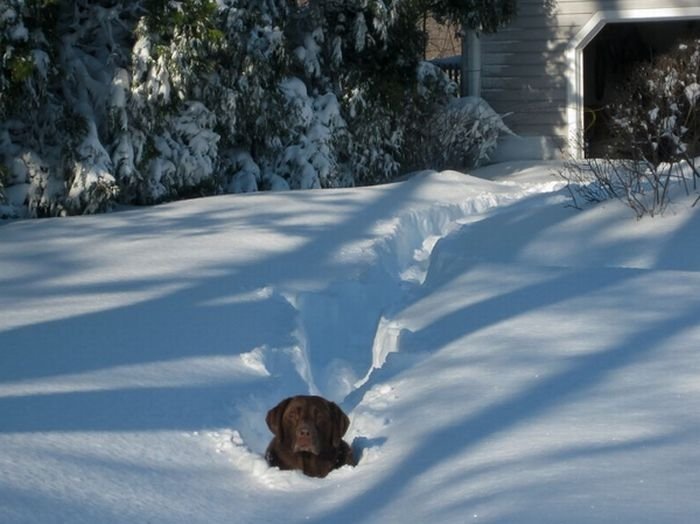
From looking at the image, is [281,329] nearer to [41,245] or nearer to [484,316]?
[484,316]

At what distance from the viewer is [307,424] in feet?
17.9

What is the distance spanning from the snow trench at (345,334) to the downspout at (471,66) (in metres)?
7.31

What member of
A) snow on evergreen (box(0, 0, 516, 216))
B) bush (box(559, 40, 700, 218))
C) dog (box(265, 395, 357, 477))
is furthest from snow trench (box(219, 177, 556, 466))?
snow on evergreen (box(0, 0, 516, 216))

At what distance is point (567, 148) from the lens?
1964 centimetres

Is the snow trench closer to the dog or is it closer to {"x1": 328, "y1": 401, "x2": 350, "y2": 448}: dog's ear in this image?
the dog

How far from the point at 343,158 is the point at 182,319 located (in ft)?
32.4

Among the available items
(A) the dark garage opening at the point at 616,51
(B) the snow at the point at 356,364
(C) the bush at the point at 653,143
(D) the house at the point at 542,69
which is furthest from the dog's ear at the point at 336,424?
(A) the dark garage opening at the point at 616,51

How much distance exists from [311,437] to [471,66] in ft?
50.6

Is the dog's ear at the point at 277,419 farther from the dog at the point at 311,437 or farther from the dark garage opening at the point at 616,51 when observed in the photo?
the dark garage opening at the point at 616,51

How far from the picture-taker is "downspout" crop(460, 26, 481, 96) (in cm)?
2002

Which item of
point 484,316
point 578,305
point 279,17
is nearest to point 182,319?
point 484,316

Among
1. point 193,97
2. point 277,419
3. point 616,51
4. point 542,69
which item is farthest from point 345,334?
point 616,51

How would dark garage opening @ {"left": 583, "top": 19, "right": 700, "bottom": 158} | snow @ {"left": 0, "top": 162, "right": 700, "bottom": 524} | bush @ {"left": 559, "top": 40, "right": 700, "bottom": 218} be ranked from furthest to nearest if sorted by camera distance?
dark garage opening @ {"left": 583, "top": 19, "right": 700, "bottom": 158}, bush @ {"left": 559, "top": 40, "right": 700, "bottom": 218}, snow @ {"left": 0, "top": 162, "right": 700, "bottom": 524}

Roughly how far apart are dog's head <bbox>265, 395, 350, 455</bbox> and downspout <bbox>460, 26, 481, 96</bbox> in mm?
15085
